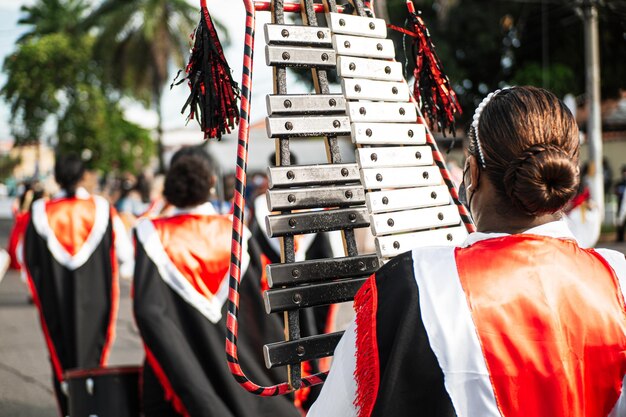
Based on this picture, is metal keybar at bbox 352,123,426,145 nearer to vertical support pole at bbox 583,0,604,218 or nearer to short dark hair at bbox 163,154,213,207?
short dark hair at bbox 163,154,213,207

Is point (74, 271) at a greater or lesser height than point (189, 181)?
lesser

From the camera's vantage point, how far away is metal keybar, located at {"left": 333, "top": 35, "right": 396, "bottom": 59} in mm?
2359

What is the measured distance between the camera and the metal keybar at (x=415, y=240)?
228cm

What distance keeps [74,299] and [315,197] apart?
2990 mm

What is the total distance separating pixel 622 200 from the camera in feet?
46.5

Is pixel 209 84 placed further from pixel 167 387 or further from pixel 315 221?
pixel 167 387

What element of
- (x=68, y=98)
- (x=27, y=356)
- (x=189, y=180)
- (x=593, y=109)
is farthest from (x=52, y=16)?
(x=189, y=180)

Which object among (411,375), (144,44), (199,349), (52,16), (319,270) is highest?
(52,16)

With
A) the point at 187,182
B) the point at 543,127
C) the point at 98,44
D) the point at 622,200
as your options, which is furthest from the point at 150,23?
the point at 543,127

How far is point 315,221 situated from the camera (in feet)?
7.48

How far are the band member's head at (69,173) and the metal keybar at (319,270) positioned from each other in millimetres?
3239

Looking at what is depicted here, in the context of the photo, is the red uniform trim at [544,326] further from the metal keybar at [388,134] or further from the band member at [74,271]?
the band member at [74,271]

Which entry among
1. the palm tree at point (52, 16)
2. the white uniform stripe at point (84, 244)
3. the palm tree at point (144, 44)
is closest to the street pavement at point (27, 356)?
the white uniform stripe at point (84, 244)

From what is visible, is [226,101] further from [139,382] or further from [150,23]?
[150,23]
